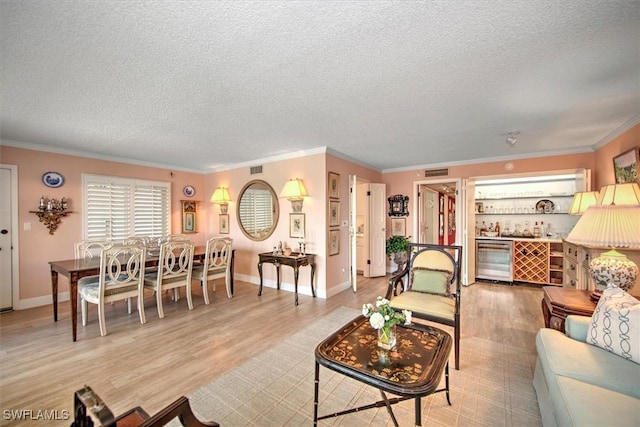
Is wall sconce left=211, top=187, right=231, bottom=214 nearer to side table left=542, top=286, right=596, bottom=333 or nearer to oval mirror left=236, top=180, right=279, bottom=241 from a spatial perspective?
oval mirror left=236, top=180, right=279, bottom=241

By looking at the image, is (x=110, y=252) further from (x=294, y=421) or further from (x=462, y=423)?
(x=462, y=423)

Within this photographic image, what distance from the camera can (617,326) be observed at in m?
1.54

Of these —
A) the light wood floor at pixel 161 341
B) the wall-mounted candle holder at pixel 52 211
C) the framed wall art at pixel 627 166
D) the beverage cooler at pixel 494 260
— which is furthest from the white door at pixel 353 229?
the wall-mounted candle holder at pixel 52 211

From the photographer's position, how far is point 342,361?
1.48 m

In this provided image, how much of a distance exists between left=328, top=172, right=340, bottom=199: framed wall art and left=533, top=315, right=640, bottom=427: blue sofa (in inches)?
124

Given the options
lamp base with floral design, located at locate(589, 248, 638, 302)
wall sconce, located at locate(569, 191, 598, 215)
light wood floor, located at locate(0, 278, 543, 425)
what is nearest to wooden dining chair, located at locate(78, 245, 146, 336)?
light wood floor, located at locate(0, 278, 543, 425)

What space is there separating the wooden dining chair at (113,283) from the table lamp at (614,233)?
14.5 feet

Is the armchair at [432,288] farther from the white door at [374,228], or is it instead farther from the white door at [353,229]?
the white door at [374,228]

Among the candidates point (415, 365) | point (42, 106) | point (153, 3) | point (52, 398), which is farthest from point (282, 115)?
point (52, 398)

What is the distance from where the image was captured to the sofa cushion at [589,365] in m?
1.34

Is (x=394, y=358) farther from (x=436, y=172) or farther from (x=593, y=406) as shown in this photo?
(x=436, y=172)

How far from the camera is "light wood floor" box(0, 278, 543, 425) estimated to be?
6.56ft

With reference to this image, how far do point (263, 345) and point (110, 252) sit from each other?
2.03m

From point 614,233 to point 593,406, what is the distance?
53.3 inches
